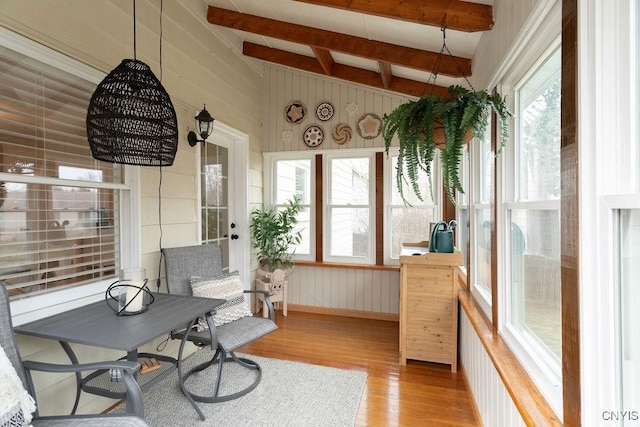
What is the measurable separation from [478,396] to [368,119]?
3.02 metres

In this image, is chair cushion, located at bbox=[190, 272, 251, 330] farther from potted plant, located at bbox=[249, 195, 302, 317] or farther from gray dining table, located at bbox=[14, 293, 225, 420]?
potted plant, located at bbox=[249, 195, 302, 317]

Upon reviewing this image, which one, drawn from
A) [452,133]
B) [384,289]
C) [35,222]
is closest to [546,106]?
[452,133]

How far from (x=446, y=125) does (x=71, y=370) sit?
76.2 inches

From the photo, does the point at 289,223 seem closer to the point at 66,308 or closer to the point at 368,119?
the point at 368,119

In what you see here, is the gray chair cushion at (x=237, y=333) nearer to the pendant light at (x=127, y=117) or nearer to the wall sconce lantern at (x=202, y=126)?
the pendant light at (x=127, y=117)

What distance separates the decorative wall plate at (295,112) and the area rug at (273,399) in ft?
9.57

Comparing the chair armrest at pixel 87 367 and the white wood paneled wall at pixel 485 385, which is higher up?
the chair armrest at pixel 87 367

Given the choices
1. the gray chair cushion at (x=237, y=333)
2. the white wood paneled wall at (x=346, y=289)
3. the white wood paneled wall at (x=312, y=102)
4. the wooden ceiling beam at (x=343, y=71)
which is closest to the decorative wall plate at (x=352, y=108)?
the white wood paneled wall at (x=312, y=102)

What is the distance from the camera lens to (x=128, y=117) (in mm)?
→ 1479

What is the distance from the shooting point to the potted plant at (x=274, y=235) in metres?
3.76

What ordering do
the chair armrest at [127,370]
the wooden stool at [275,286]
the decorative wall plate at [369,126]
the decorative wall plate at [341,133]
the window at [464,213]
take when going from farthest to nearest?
the decorative wall plate at [341,133] < the decorative wall plate at [369,126] < the wooden stool at [275,286] < the window at [464,213] < the chair armrest at [127,370]

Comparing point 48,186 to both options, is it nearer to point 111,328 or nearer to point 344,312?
point 111,328

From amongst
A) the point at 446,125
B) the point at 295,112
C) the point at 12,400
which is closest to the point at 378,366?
the point at 446,125

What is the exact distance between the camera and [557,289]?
117 cm
